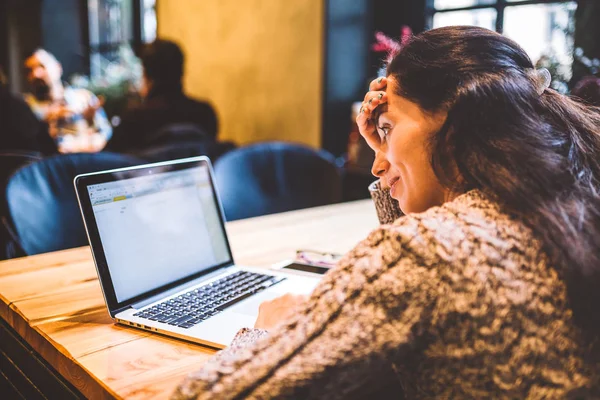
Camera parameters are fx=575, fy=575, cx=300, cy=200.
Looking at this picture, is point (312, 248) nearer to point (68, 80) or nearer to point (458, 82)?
point (458, 82)

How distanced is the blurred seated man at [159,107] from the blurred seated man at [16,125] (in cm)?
40

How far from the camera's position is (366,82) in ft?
10.9

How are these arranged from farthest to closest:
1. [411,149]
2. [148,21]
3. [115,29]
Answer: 1. [115,29]
2. [148,21]
3. [411,149]

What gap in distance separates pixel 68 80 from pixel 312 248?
6522mm

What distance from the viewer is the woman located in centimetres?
52

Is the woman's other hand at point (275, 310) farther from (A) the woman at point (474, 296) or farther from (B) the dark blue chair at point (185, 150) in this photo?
(B) the dark blue chair at point (185, 150)

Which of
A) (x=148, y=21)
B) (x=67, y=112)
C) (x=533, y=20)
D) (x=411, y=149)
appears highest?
(x=148, y=21)

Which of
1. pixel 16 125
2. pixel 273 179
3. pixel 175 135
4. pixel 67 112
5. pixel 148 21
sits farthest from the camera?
pixel 148 21

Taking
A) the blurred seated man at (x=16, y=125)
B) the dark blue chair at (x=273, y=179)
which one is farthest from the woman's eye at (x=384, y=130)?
the blurred seated man at (x=16, y=125)

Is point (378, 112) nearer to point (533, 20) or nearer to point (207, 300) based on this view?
point (207, 300)

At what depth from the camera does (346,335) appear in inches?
20.7

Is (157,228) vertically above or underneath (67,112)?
above

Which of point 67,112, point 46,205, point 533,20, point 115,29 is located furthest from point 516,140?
point 115,29

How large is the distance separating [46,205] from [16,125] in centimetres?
175
